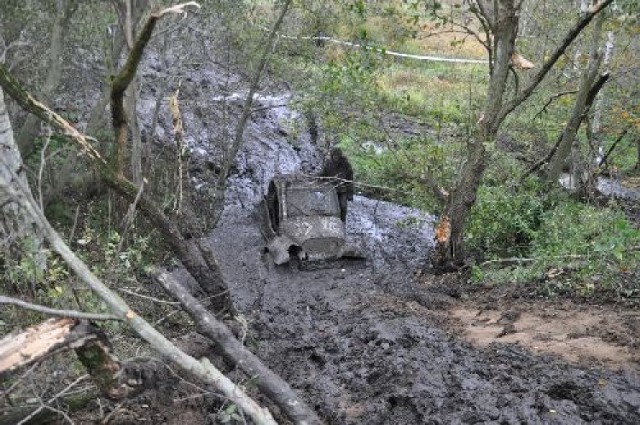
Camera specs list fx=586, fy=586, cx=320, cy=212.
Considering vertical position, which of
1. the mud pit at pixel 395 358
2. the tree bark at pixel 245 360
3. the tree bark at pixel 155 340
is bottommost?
the mud pit at pixel 395 358

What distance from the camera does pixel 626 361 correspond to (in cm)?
531

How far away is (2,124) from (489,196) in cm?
879

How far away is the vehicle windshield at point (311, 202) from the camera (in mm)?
12031

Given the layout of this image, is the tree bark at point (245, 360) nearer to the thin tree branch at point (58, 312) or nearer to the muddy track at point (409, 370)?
the muddy track at point (409, 370)

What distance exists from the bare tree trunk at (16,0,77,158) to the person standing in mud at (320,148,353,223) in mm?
5741

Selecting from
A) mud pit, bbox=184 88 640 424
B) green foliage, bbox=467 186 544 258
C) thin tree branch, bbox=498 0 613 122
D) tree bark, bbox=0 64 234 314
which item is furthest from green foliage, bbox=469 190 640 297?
tree bark, bbox=0 64 234 314

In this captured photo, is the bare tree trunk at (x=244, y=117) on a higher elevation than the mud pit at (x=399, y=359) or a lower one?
higher

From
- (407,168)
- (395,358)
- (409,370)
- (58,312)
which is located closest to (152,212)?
(58,312)

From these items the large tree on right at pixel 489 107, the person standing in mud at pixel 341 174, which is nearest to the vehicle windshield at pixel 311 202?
the person standing in mud at pixel 341 174

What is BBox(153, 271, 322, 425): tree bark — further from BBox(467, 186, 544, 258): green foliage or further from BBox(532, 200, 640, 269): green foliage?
BBox(467, 186, 544, 258): green foliage

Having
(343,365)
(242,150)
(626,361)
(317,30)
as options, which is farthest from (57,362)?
(242,150)

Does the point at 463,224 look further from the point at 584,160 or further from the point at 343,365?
the point at 584,160

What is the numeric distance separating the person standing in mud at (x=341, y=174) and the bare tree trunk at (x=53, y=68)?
5741mm

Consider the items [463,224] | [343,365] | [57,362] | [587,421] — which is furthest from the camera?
[463,224]
